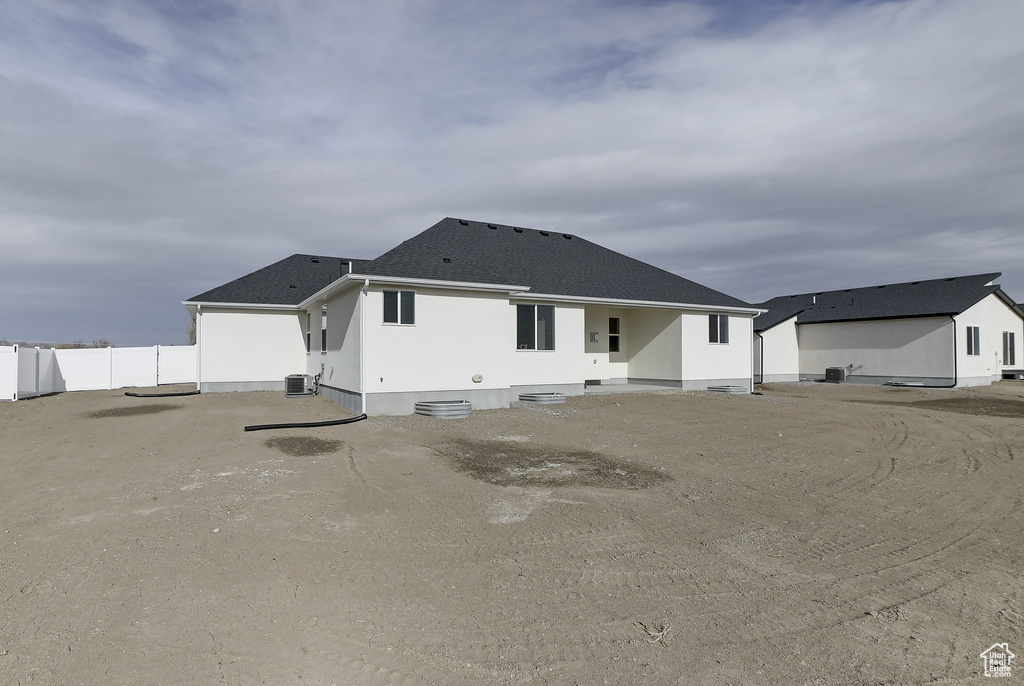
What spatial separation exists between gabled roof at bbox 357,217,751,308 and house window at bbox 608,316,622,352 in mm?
1833

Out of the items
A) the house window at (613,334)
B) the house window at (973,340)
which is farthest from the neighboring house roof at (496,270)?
the house window at (973,340)

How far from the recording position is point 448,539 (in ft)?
17.6

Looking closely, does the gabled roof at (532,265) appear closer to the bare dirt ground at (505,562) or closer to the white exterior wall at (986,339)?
the bare dirt ground at (505,562)

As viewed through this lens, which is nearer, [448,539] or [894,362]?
[448,539]

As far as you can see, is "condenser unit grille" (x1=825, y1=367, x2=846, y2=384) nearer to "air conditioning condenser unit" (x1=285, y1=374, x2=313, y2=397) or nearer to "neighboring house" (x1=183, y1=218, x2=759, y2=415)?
"neighboring house" (x1=183, y1=218, x2=759, y2=415)

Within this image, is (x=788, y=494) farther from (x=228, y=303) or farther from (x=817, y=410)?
(x=228, y=303)

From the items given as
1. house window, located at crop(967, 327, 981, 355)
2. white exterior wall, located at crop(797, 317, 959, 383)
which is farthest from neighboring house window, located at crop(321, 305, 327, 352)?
house window, located at crop(967, 327, 981, 355)

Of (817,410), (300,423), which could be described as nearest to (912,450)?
(817,410)

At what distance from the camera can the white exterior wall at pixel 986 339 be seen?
2353 centimetres

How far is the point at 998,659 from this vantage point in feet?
11.0

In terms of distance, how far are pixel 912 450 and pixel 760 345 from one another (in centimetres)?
1843

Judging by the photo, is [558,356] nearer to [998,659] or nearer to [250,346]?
[250,346]

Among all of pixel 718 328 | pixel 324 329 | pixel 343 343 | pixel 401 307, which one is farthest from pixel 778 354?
pixel 343 343

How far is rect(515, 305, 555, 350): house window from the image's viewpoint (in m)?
16.2
